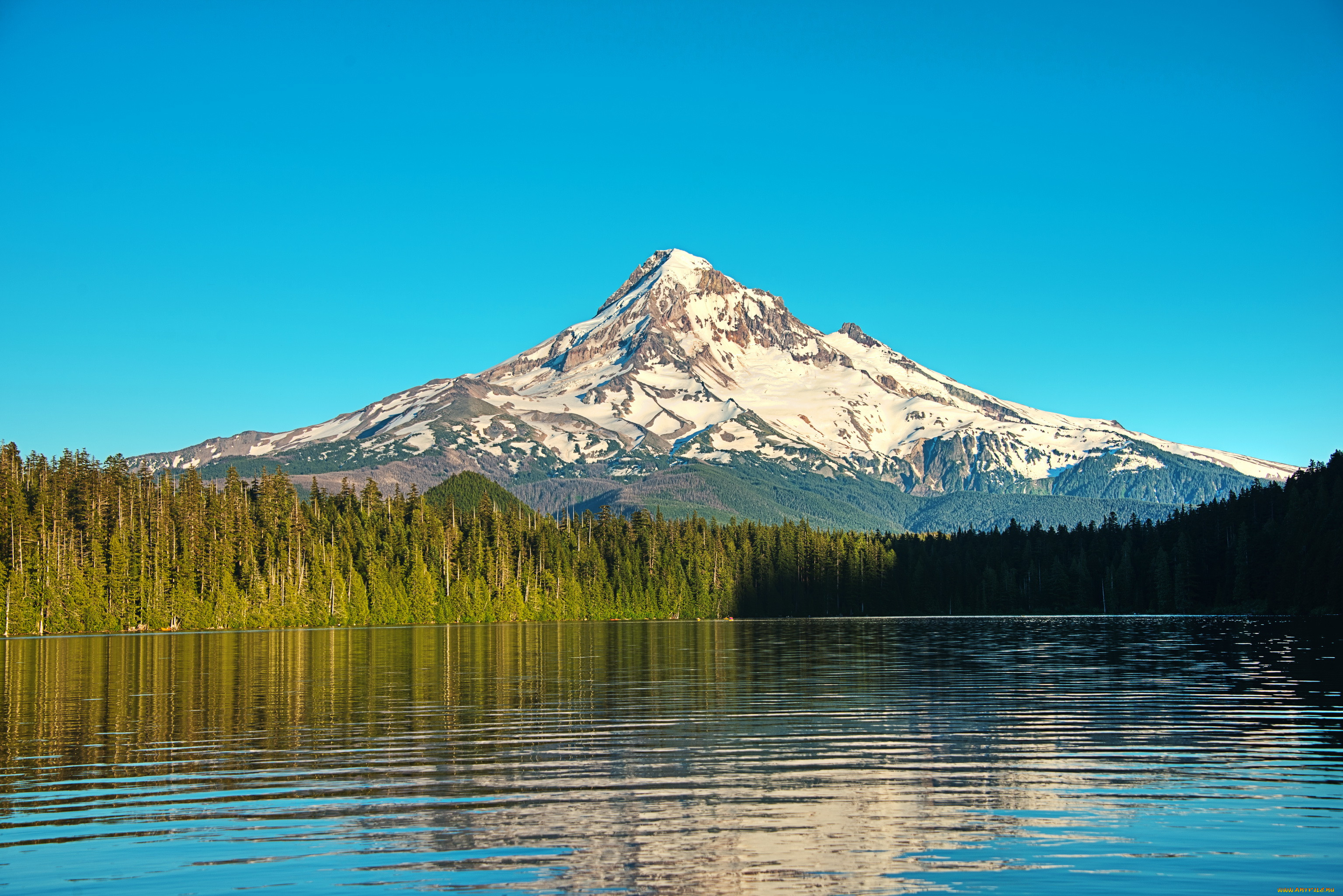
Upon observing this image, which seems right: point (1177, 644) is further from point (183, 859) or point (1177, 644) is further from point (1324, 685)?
point (183, 859)

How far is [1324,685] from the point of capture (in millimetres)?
54750

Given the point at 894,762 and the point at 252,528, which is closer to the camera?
the point at 894,762

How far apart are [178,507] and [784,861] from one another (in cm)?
19054

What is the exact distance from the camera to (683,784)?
2877cm

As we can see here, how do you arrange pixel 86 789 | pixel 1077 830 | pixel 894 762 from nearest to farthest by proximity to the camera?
pixel 1077 830 < pixel 86 789 < pixel 894 762

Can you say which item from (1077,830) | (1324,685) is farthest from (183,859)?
(1324,685)

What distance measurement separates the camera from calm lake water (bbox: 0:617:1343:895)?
20250mm

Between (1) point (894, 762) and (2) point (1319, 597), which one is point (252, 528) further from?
(1) point (894, 762)

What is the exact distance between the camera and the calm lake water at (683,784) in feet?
66.4

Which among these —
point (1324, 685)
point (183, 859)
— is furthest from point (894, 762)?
point (1324, 685)

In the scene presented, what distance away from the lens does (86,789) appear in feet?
97.2

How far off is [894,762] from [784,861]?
12153 mm

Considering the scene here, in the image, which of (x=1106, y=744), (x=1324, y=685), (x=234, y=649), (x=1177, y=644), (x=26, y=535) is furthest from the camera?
(x=26, y=535)

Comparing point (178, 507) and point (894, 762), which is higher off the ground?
point (178, 507)
